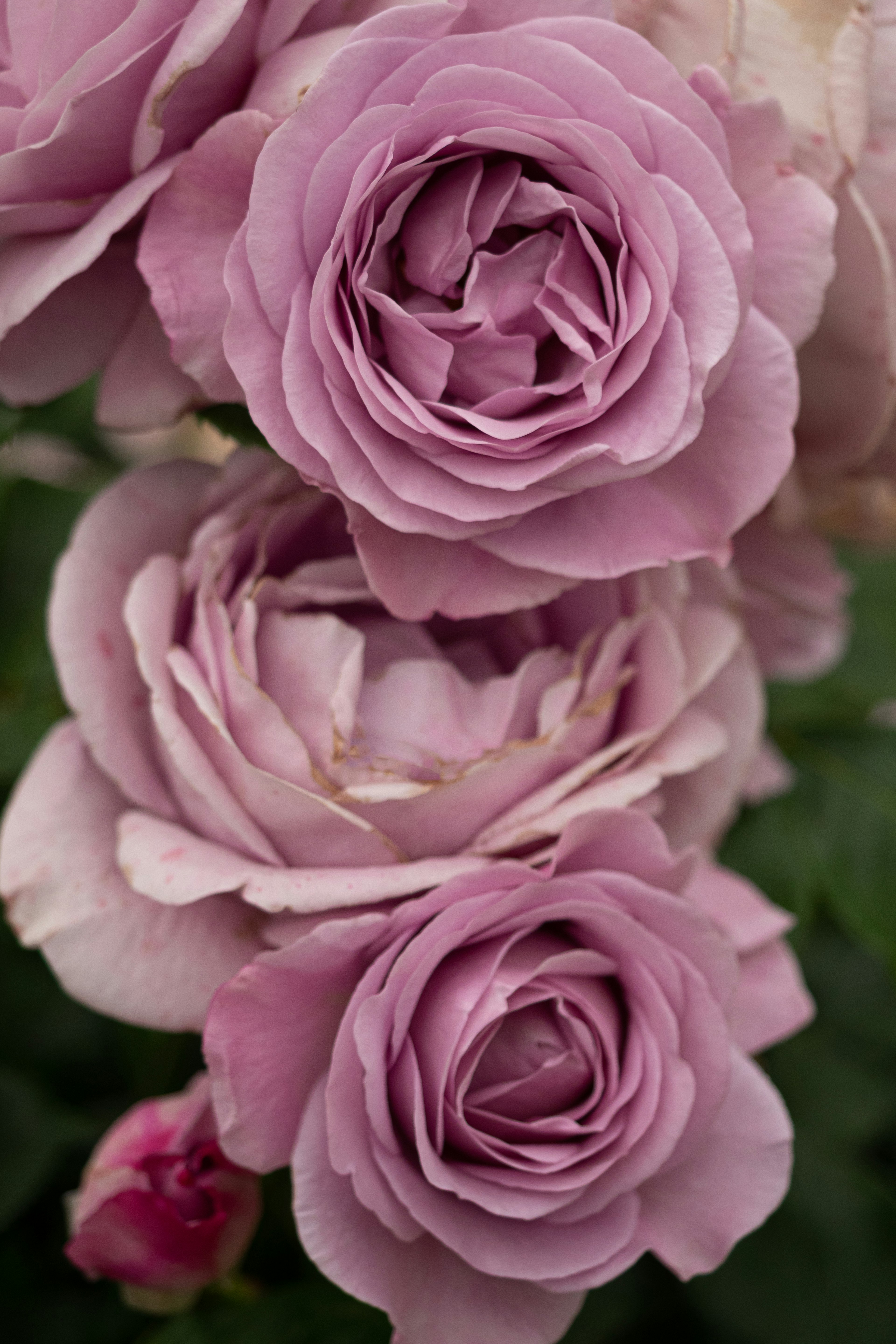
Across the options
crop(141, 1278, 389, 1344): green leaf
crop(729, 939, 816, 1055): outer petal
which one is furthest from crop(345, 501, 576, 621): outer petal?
crop(141, 1278, 389, 1344): green leaf

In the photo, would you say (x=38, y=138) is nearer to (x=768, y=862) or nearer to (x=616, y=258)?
(x=616, y=258)

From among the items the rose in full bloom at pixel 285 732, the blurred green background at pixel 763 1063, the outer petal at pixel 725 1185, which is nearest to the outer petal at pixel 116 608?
the rose in full bloom at pixel 285 732

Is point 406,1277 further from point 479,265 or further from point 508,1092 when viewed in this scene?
point 479,265

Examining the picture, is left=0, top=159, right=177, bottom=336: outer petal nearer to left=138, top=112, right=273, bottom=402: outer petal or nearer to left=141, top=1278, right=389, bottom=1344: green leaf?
left=138, top=112, right=273, bottom=402: outer petal

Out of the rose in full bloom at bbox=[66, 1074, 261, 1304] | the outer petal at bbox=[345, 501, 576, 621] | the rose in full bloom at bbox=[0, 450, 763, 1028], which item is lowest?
the rose in full bloom at bbox=[66, 1074, 261, 1304]

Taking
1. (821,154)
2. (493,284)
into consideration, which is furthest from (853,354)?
(493,284)

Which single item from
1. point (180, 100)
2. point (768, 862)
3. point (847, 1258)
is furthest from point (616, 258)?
point (847, 1258)
